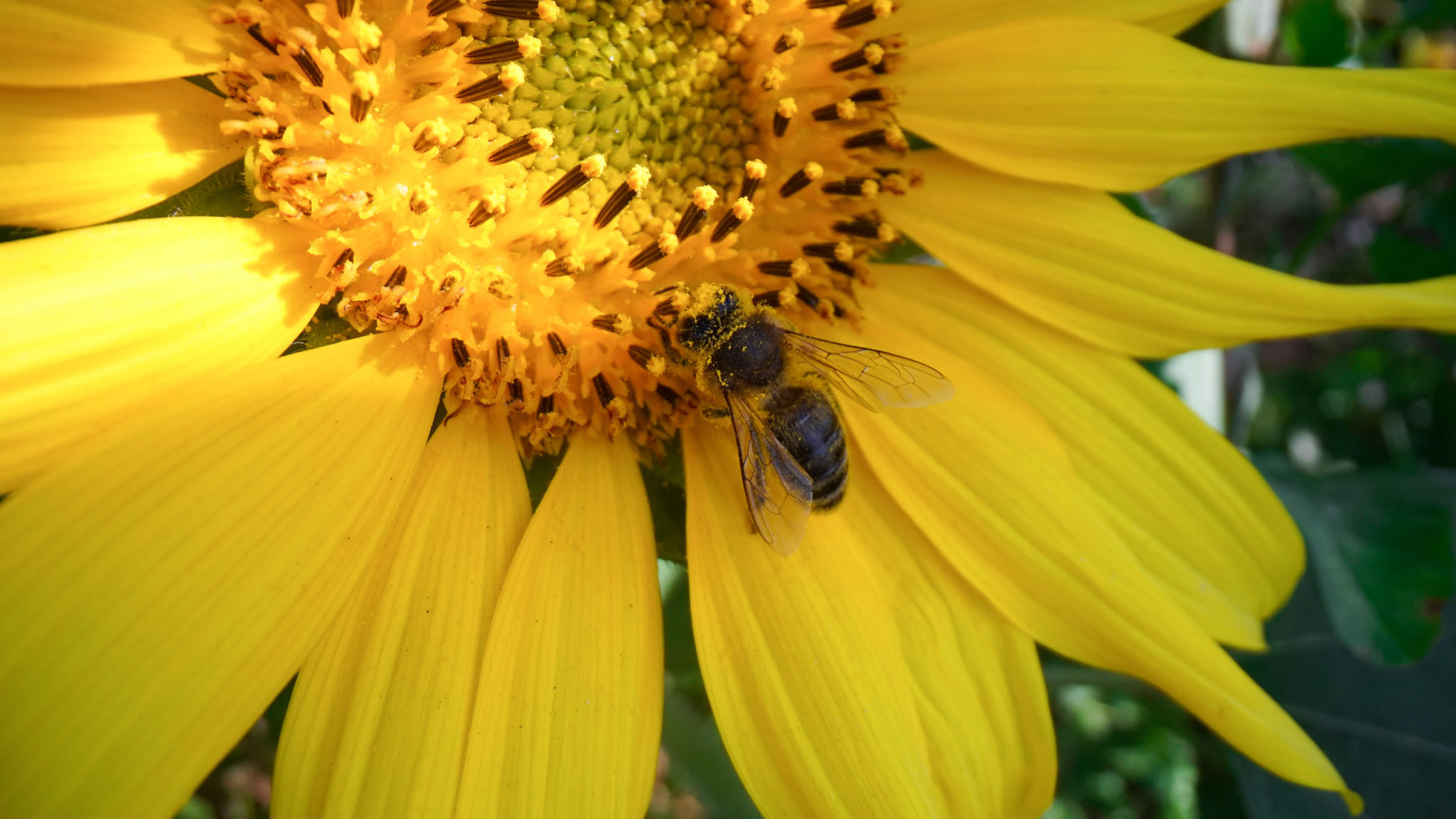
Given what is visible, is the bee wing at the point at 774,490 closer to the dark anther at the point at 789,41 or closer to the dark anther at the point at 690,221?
the dark anther at the point at 690,221

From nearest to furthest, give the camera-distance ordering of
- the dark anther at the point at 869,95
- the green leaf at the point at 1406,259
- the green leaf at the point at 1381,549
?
the dark anther at the point at 869,95
the green leaf at the point at 1381,549
the green leaf at the point at 1406,259

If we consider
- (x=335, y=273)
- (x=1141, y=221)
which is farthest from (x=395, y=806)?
(x=1141, y=221)

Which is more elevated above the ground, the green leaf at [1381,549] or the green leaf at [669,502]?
the green leaf at [669,502]

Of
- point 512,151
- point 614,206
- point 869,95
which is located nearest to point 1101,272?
point 869,95

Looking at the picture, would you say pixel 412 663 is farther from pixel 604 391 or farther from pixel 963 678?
pixel 963 678

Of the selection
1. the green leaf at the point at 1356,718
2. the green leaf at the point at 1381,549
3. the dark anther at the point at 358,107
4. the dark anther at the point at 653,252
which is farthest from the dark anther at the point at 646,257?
the green leaf at the point at 1356,718

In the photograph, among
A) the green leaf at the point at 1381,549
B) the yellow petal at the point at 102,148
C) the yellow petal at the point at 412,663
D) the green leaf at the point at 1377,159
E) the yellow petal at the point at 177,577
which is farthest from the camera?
the green leaf at the point at 1377,159
